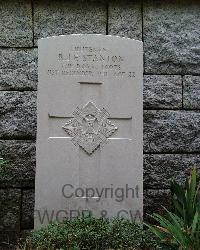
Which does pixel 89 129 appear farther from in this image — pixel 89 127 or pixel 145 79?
pixel 145 79

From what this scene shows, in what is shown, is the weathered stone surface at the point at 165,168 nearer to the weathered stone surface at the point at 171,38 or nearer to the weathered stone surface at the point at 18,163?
the weathered stone surface at the point at 171,38

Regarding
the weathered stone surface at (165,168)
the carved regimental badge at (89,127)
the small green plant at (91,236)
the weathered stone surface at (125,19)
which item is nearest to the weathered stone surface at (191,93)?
the weathered stone surface at (165,168)

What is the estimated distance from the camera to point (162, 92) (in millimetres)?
5191

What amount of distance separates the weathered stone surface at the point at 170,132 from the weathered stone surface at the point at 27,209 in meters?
1.19

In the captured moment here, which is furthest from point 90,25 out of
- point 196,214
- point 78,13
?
point 196,214

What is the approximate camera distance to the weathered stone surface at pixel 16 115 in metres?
5.00

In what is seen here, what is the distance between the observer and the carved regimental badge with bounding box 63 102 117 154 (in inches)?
172

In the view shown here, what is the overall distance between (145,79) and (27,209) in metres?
1.69

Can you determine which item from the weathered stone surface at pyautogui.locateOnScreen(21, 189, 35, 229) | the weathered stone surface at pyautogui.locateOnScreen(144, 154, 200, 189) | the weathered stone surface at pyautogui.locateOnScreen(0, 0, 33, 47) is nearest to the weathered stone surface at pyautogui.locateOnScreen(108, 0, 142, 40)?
the weathered stone surface at pyautogui.locateOnScreen(0, 0, 33, 47)

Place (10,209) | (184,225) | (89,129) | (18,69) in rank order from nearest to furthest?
(184,225) < (89,129) < (10,209) < (18,69)

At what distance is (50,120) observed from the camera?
171 inches

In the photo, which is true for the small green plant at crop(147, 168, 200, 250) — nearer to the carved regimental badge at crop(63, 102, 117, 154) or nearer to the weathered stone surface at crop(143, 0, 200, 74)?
the carved regimental badge at crop(63, 102, 117, 154)

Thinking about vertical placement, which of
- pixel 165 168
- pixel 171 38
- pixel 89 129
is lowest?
pixel 165 168

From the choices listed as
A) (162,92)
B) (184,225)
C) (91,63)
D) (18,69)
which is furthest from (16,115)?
(184,225)
